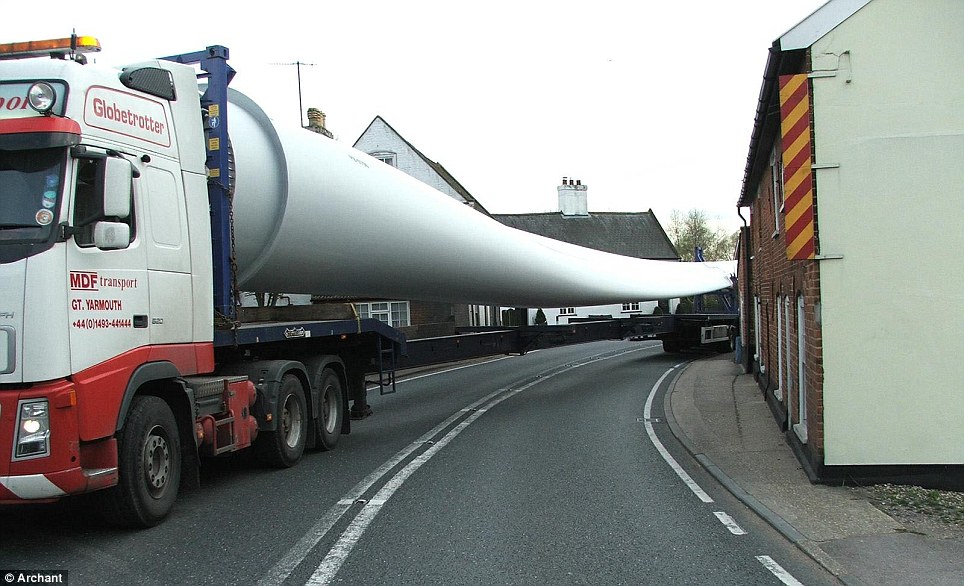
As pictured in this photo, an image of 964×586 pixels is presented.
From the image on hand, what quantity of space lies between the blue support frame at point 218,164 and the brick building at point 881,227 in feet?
17.4

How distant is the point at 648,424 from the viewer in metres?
11.9

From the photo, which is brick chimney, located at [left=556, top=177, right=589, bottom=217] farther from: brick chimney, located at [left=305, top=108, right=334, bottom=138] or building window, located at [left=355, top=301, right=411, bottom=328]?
brick chimney, located at [left=305, top=108, right=334, bottom=138]

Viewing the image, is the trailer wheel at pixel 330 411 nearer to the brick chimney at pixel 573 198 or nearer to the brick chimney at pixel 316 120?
the brick chimney at pixel 316 120

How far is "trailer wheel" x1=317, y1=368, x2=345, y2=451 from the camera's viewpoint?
9633 millimetres

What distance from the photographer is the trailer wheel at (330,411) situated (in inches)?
379

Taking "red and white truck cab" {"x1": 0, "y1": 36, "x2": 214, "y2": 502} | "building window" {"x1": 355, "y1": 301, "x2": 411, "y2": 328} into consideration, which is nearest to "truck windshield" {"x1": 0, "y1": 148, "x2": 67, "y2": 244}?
"red and white truck cab" {"x1": 0, "y1": 36, "x2": 214, "y2": 502}

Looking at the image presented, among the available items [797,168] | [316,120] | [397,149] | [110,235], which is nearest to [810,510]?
[797,168]

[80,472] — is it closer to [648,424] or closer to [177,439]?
[177,439]

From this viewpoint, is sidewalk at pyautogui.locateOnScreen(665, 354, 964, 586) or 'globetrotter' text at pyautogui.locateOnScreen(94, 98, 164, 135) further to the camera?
'globetrotter' text at pyautogui.locateOnScreen(94, 98, 164, 135)

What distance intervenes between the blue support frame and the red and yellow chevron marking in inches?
209

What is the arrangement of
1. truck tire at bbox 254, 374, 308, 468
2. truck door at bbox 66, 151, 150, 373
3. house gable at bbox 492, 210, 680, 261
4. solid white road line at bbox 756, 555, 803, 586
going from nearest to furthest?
solid white road line at bbox 756, 555, 803, 586 < truck door at bbox 66, 151, 150, 373 < truck tire at bbox 254, 374, 308, 468 < house gable at bbox 492, 210, 680, 261

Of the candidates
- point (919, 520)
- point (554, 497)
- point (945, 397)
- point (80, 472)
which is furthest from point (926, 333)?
point (80, 472)

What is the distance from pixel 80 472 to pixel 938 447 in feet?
23.0

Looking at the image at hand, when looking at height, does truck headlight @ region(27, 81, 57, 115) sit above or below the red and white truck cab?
above
